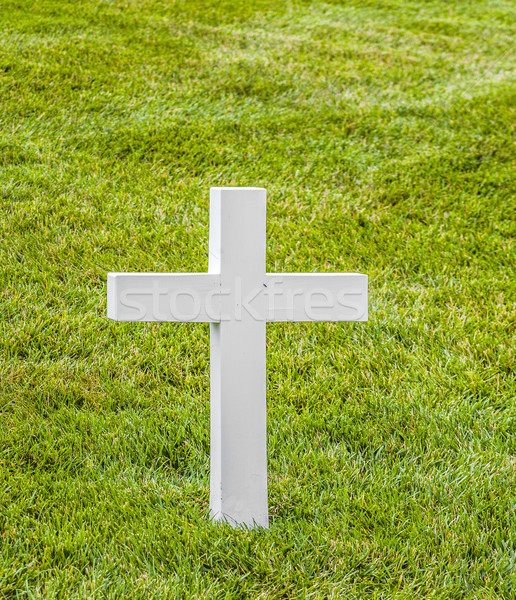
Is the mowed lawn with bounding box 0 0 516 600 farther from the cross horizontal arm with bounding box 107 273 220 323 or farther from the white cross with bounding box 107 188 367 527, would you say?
the cross horizontal arm with bounding box 107 273 220 323

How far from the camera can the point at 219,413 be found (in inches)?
86.0

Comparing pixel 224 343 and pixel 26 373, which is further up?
pixel 224 343

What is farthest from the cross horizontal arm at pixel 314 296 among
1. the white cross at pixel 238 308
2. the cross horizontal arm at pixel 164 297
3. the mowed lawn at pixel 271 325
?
the mowed lawn at pixel 271 325

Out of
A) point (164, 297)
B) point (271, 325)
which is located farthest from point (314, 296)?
Result: point (271, 325)

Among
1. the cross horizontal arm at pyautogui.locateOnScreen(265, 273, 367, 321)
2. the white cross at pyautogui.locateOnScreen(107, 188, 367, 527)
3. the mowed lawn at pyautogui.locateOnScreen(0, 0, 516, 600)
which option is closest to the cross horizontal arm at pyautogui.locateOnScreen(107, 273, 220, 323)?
the white cross at pyautogui.locateOnScreen(107, 188, 367, 527)

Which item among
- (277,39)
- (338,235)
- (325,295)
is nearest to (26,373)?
(325,295)

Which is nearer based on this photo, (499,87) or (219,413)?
(219,413)

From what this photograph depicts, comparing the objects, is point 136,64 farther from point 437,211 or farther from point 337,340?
point 337,340

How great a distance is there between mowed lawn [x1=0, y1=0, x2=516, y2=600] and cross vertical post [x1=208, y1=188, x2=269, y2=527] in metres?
0.14

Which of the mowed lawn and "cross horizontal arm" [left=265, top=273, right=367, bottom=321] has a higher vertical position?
"cross horizontal arm" [left=265, top=273, right=367, bottom=321]

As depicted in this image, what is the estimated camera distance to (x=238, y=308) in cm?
218

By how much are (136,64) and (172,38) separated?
1117 mm

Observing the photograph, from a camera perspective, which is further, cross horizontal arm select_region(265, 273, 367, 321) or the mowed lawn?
cross horizontal arm select_region(265, 273, 367, 321)

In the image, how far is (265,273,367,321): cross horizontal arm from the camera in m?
2.20
